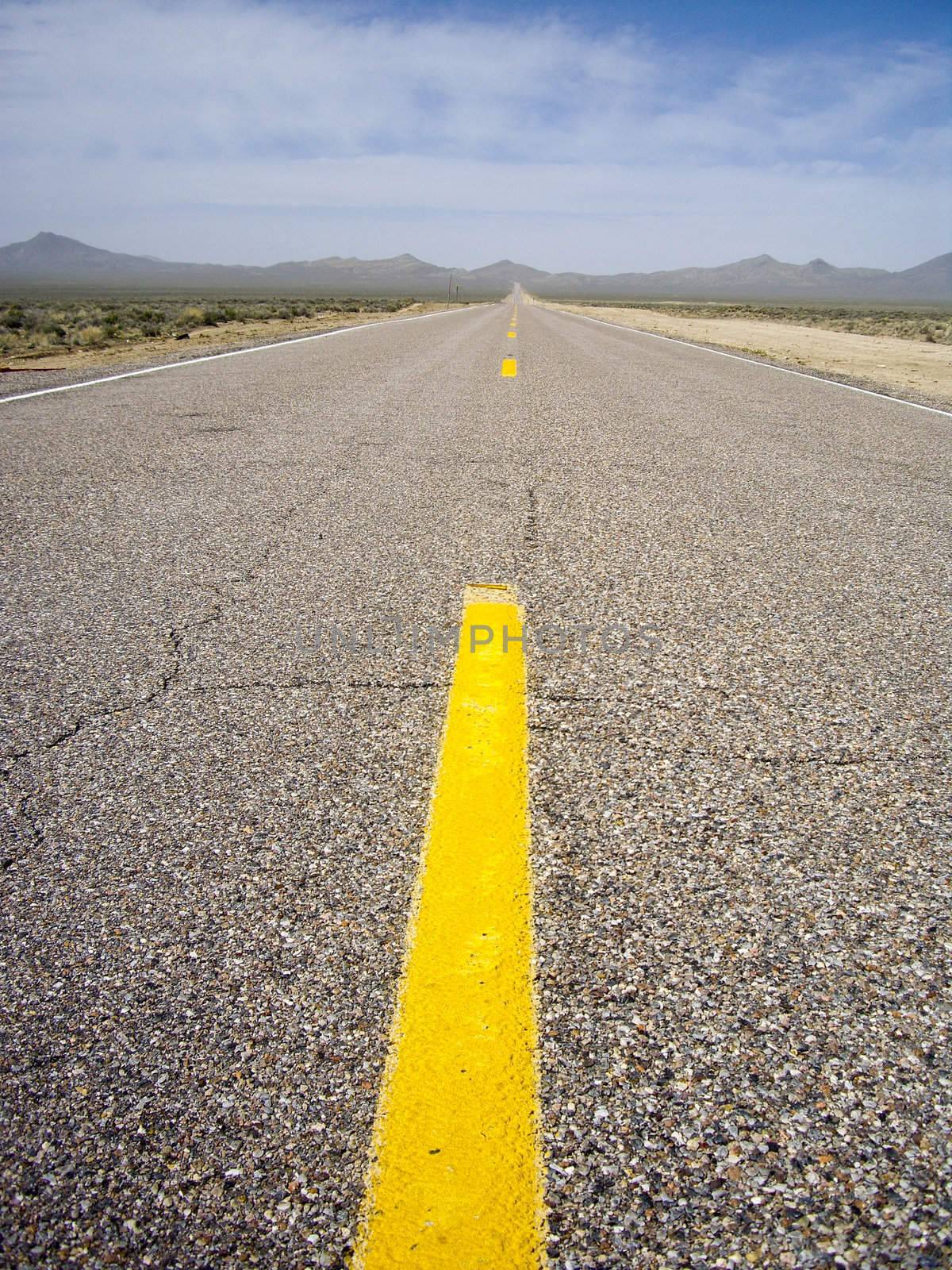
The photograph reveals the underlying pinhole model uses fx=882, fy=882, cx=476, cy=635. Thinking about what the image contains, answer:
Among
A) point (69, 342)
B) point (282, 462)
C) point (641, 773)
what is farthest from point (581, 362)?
point (641, 773)

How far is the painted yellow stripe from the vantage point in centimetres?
107

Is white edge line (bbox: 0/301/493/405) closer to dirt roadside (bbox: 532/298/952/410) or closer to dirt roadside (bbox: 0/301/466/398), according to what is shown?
dirt roadside (bbox: 0/301/466/398)

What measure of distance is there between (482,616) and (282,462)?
8.99ft

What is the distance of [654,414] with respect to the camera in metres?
7.69

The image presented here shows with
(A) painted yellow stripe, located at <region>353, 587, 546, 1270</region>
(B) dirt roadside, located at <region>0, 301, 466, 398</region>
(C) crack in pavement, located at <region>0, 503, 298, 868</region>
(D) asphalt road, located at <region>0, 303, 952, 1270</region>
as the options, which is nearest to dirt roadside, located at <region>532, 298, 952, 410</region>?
(D) asphalt road, located at <region>0, 303, 952, 1270</region>

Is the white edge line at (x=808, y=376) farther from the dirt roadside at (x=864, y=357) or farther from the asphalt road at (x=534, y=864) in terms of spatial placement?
the asphalt road at (x=534, y=864)

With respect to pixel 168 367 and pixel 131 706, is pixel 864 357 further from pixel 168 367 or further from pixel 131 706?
pixel 131 706

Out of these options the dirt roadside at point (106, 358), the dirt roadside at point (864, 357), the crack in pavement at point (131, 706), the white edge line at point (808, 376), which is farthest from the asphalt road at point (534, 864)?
the dirt roadside at point (864, 357)

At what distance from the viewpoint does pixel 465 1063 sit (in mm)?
1293

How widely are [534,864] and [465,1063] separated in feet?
1.60

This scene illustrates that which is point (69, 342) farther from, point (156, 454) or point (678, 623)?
point (678, 623)

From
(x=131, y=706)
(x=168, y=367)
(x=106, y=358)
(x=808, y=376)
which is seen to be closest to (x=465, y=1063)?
(x=131, y=706)

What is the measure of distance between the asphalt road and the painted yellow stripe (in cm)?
3

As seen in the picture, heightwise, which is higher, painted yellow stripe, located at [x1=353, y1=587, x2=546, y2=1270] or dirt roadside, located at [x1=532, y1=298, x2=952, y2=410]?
dirt roadside, located at [x1=532, y1=298, x2=952, y2=410]
